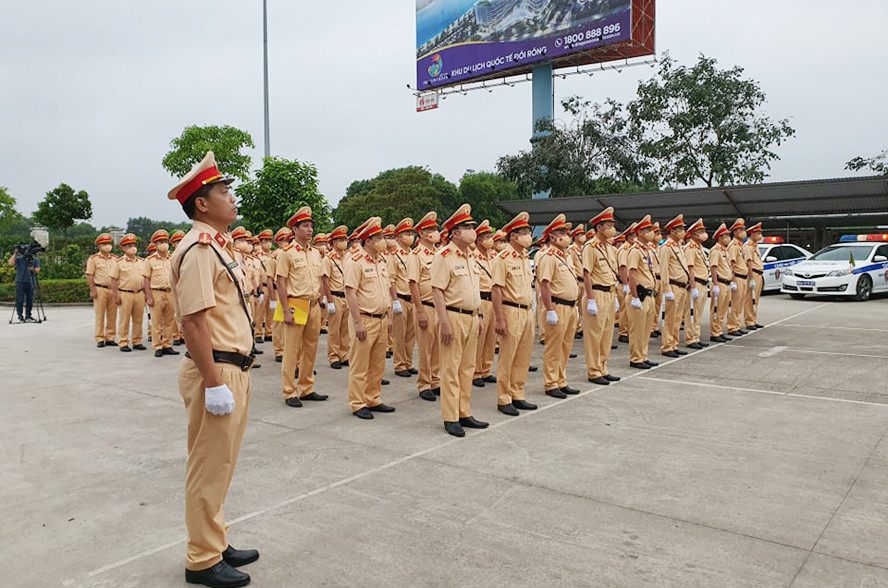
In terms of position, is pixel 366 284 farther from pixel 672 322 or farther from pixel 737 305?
pixel 737 305

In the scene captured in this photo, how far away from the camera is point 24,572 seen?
3240mm

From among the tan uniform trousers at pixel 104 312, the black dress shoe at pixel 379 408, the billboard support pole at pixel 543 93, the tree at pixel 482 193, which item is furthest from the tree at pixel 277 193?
the tree at pixel 482 193

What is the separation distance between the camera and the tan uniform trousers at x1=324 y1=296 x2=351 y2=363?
30.7ft

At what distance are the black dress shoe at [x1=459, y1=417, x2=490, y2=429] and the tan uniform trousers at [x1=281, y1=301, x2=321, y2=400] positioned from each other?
1.93 m

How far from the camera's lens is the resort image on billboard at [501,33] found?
28078 millimetres

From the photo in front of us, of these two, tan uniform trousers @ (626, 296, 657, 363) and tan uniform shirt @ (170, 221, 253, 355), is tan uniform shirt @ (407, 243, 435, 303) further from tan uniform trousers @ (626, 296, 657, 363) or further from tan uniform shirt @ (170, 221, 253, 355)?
tan uniform shirt @ (170, 221, 253, 355)

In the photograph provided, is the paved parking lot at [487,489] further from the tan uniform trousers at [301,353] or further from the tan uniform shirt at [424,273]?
the tan uniform shirt at [424,273]

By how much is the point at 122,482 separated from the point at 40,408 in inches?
116

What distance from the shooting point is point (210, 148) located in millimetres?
44500

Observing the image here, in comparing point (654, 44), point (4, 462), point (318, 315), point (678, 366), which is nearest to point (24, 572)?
Result: point (4, 462)

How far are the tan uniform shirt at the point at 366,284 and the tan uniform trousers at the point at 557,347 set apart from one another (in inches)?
72.2

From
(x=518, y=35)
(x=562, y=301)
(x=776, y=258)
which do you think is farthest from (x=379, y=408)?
(x=518, y=35)

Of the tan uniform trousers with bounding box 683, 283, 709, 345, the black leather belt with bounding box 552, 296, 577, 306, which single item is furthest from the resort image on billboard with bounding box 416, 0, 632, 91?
the black leather belt with bounding box 552, 296, 577, 306

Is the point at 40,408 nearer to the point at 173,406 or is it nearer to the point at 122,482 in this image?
the point at 173,406
